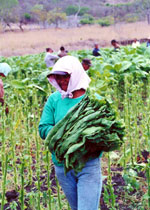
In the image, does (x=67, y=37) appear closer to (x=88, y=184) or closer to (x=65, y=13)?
(x=65, y=13)

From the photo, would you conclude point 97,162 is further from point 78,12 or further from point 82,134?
point 78,12

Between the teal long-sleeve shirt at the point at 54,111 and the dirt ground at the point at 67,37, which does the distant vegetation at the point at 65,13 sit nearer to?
the dirt ground at the point at 67,37

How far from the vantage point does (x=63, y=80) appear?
2287 millimetres

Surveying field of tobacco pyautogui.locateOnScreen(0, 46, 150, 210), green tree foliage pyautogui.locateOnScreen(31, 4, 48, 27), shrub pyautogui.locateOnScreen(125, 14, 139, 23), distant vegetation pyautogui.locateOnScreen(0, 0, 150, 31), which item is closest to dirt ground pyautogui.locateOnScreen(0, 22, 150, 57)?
shrub pyautogui.locateOnScreen(125, 14, 139, 23)

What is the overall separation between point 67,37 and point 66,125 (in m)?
36.2

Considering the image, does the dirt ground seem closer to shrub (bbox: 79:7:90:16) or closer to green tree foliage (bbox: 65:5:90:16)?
green tree foliage (bbox: 65:5:90:16)

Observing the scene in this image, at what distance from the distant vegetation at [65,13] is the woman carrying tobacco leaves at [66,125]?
105 feet

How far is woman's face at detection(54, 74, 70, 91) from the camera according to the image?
7.49 feet

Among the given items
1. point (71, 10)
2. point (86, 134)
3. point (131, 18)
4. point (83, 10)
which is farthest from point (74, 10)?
point (86, 134)

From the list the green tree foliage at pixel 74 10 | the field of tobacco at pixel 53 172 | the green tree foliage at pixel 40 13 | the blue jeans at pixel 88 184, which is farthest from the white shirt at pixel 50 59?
the green tree foliage at pixel 74 10

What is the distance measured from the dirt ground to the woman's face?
84.2 ft

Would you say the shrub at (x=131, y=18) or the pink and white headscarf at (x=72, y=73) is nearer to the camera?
the pink and white headscarf at (x=72, y=73)

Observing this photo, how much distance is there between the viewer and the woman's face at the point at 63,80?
2.28m

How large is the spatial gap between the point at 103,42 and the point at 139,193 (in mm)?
34639
